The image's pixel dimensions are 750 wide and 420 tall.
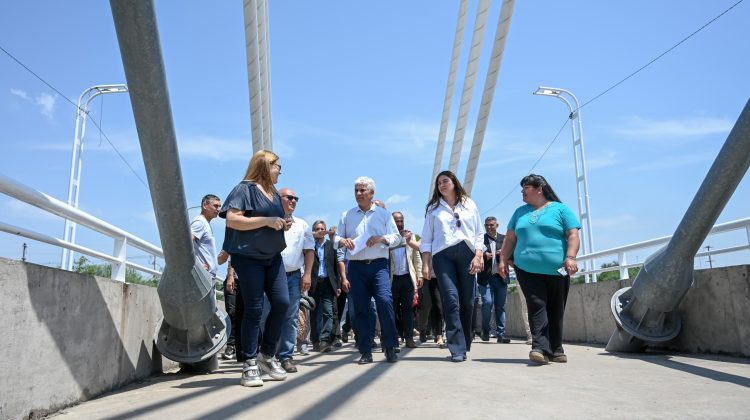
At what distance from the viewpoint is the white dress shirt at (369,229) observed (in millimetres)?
6152

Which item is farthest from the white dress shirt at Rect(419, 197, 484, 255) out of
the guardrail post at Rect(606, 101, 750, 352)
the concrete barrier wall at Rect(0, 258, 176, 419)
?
the concrete barrier wall at Rect(0, 258, 176, 419)

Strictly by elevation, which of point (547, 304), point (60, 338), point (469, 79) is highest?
point (469, 79)

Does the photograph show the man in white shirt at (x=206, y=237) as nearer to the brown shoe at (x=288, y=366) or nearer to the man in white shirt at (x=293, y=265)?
the man in white shirt at (x=293, y=265)

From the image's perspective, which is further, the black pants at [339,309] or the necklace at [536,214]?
the black pants at [339,309]

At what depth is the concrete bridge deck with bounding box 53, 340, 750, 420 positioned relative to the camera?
3191mm

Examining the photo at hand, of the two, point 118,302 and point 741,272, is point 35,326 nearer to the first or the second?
point 118,302

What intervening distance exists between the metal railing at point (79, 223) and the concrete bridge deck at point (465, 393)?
1003 mm

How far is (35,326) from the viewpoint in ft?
11.0

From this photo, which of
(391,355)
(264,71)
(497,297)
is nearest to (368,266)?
(391,355)

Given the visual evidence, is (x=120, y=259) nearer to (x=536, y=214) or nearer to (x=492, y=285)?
(x=536, y=214)

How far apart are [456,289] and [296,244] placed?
67.1 inches

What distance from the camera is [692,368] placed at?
465 cm

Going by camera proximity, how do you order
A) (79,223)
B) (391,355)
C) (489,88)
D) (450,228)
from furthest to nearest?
(489,88) → (450,228) → (391,355) → (79,223)

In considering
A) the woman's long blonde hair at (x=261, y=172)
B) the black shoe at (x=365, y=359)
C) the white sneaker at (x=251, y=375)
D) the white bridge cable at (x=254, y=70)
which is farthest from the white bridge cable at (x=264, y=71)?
the white sneaker at (x=251, y=375)
